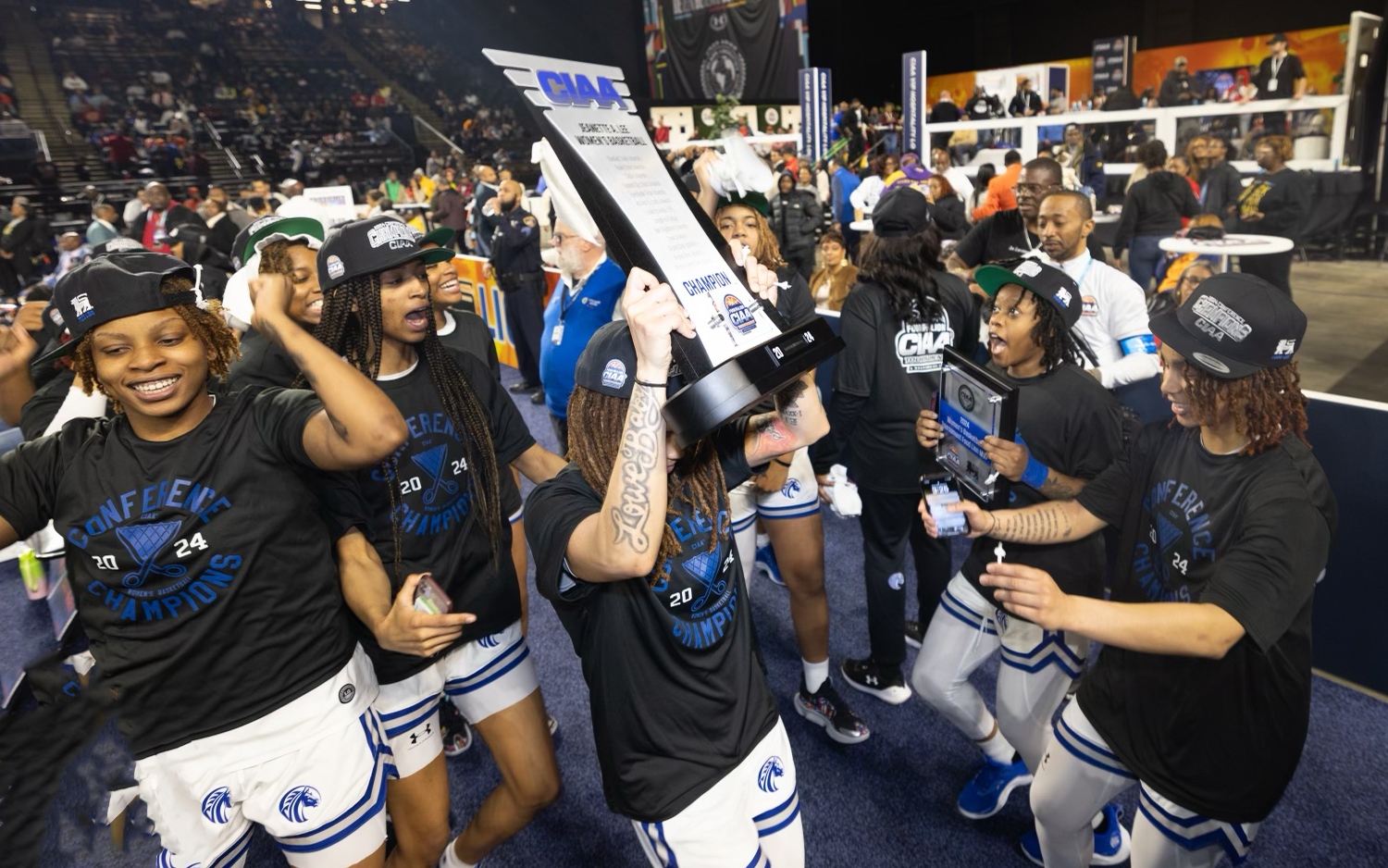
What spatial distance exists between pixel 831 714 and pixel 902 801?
0.42 metres

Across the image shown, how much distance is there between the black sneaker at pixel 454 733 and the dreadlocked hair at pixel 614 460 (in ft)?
6.43

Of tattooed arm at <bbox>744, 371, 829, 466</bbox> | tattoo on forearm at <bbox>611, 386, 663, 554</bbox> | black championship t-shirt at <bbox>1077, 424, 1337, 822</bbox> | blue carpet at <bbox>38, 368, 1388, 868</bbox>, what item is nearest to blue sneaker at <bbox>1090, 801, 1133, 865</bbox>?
blue carpet at <bbox>38, 368, 1388, 868</bbox>

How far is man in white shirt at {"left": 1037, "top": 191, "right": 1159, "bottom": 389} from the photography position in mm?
3420

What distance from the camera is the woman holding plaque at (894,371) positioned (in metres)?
2.95

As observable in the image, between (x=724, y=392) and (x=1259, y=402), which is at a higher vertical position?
(x=724, y=392)

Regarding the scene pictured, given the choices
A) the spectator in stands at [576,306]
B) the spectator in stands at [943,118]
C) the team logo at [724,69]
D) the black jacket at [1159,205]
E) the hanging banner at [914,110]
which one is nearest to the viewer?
the spectator in stands at [576,306]

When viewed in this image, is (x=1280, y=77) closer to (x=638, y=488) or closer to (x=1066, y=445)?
(x=1066, y=445)

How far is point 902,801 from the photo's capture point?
2.76m

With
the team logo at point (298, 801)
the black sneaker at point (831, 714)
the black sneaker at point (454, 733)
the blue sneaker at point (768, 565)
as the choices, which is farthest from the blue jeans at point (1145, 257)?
the team logo at point (298, 801)

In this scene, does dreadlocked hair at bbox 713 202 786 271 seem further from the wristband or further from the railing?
the railing

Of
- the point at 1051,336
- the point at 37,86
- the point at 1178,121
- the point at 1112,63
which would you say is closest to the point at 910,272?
the point at 1051,336

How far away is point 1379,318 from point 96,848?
34.4 feet

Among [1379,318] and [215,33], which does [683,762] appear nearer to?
[1379,318]

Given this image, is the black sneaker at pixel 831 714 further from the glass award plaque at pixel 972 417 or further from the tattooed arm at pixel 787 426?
the tattooed arm at pixel 787 426
